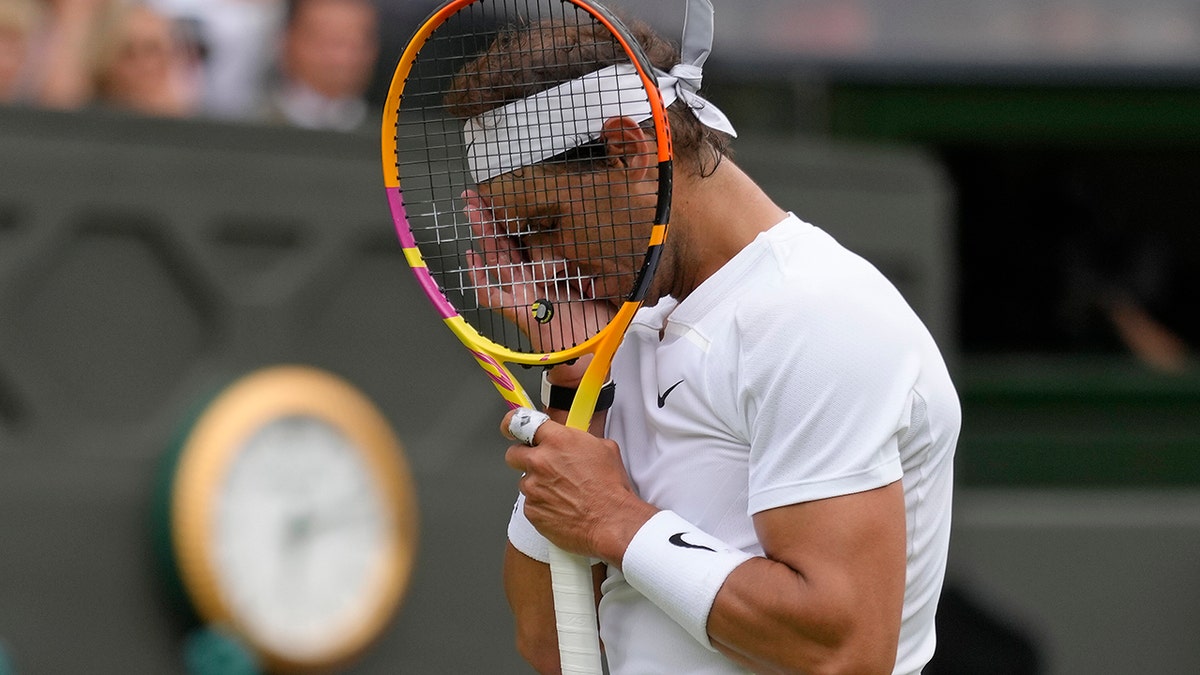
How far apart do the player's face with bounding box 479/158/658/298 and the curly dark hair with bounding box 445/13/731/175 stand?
0.04 m

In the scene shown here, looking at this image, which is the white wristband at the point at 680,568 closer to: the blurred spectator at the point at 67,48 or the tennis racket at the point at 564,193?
the tennis racket at the point at 564,193

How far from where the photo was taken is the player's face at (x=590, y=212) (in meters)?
2.17

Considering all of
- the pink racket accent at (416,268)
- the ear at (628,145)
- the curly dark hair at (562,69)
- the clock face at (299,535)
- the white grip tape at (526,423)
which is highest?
the curly dark hair at (562,69)

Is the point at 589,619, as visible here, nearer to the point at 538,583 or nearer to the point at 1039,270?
the point at 538,583

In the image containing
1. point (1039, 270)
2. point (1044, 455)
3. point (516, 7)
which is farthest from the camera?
point (1039, 270)

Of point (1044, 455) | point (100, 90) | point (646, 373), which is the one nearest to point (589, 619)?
point (646, 373)

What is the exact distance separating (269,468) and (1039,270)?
4.67 metres

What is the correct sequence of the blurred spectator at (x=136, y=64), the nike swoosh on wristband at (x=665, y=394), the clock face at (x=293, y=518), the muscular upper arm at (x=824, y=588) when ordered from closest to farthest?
the muscular upper arm at (x=824, y=588) → the nike swoosh on wristband at (x=665, y=394) → the clock face at (x=293, y=518) → the blurred spectator at (x=136, y=64)

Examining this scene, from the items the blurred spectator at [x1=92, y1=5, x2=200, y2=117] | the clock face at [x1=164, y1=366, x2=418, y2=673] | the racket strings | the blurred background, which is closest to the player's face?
the racket strings

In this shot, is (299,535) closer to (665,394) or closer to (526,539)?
(526,539)

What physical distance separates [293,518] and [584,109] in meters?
3.25

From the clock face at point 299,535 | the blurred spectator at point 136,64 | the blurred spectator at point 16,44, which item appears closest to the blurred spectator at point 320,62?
the blurred spectator at point 136,64

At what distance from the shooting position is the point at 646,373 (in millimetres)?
2199

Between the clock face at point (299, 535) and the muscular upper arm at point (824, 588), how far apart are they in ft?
10.6
